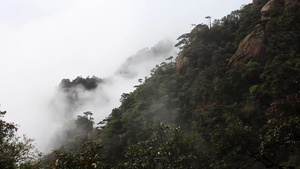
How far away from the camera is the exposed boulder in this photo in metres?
27.8

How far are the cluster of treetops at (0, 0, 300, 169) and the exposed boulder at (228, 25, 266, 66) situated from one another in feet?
0.41

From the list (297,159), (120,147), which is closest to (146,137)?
(120,147)

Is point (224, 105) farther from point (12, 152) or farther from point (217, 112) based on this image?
point (12, 152)

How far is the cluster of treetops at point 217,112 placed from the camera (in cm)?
1004

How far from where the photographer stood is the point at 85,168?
6289 millimetres

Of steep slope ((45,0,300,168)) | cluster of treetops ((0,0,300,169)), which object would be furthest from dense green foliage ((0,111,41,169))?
steep slope ((45,0,300,168))

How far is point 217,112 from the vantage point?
24062 mm

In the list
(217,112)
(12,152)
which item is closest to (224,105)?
(217,112)

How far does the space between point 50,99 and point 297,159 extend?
7920 centimetres

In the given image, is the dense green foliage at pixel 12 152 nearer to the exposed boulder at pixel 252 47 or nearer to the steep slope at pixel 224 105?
the steep slope at pixel 224 105

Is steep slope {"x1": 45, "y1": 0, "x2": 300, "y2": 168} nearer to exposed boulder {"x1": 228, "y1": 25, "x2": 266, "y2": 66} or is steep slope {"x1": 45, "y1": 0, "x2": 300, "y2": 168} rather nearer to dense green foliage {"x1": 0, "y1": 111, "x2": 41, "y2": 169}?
exposed boulder {"x1": 228, "y1": 25, "x2": 266, "y2": 66}

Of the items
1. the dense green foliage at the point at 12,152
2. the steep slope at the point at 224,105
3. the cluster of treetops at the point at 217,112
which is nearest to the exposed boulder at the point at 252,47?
the steep slope at the point at 224,105

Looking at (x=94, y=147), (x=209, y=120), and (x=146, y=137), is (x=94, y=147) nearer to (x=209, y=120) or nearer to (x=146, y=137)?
(x=209, y=120)

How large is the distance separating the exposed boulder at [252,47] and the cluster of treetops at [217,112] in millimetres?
126
